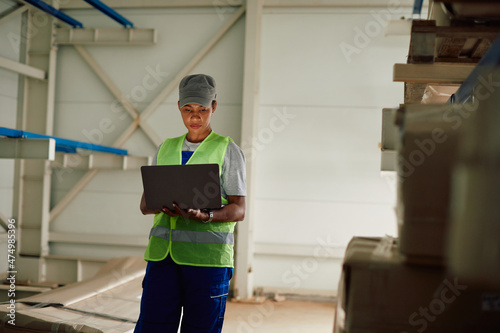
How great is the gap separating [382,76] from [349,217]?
6.43ft

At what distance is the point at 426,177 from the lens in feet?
4.32

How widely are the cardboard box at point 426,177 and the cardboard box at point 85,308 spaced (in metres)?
2.42

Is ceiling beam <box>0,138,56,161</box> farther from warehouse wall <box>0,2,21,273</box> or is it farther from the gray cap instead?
the gray cap

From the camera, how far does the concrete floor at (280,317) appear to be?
4.94 metres

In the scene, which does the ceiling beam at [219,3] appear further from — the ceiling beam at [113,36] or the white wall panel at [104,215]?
the white wall panel at [104,215]

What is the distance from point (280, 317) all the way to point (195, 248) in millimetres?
3577

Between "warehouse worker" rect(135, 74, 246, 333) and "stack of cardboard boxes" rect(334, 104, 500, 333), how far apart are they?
0.95 metres

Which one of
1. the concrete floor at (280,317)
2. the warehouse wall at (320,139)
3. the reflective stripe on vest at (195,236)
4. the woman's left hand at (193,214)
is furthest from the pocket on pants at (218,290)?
the warehouse wall at (320,139)

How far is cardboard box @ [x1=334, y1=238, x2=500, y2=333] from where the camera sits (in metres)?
1.27

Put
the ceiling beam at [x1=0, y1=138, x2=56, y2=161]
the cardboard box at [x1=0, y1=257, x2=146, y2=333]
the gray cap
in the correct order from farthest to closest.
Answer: the ceiling beam at [x1=0, y1=138, x2=56, y2=161] → the cardboard box at [x1=0, y1=257, x2=146, y2=333] → the gray cap

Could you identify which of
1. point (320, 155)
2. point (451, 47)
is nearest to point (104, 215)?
point (320, 155)

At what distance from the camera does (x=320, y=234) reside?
6.18 metres

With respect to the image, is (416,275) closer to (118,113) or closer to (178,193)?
(178,193)

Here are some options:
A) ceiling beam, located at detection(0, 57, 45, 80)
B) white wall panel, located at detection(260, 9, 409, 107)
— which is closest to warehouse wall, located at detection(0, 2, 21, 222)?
ceiling beam, located at detection(0, 57, 45, 80)
